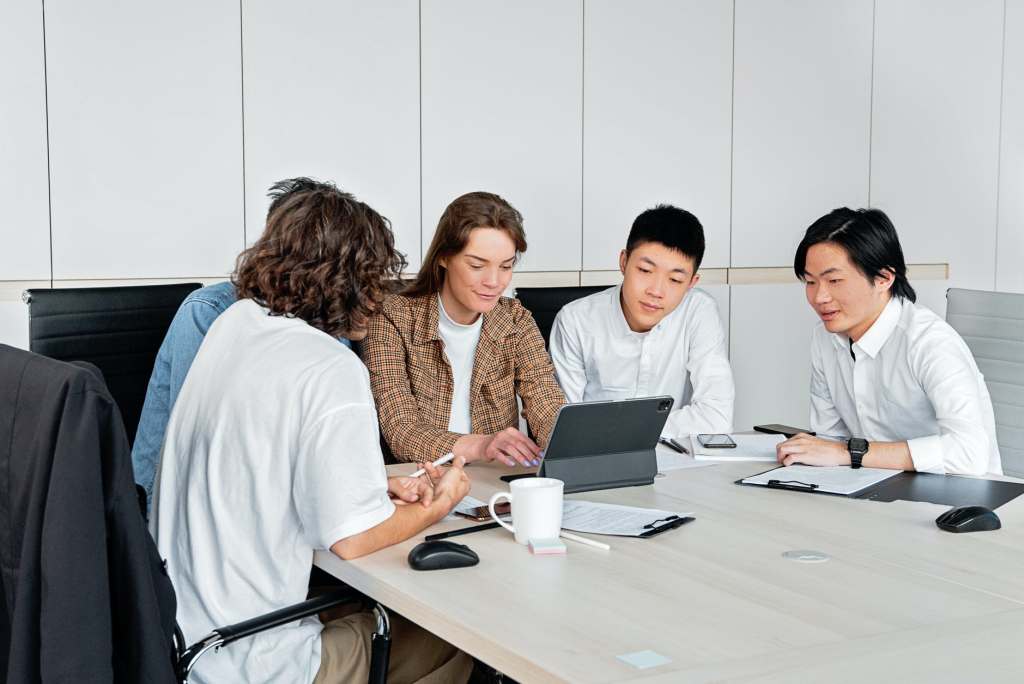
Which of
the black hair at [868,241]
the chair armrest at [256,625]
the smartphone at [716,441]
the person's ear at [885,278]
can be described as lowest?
the chair armrest at [256,625]

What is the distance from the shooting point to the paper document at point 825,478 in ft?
7.48

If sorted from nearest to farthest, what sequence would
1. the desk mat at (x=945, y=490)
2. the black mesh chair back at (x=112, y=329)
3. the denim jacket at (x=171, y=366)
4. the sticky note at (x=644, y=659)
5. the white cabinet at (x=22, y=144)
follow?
the sticky note at (x=644, y=659) < the desk mat at (x=945, y=490) < the denim jacket at (x=171, y=366) < the black mesh chair back at (x=112, y=329) < the white cabinet at (x=22, y=144)

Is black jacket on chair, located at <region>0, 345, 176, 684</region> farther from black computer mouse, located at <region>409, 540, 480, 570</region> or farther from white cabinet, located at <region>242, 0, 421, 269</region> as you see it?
white cabinet, located at <region>242, 0, 421, 269</region>

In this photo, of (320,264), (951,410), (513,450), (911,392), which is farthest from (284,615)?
(911,392)

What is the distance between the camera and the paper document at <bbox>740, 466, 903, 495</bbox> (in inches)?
89.7

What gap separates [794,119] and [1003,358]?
93.5 inches

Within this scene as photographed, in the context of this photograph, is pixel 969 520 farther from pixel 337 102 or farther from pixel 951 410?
pixel 337 102

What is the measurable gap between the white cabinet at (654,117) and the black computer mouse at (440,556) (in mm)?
3180

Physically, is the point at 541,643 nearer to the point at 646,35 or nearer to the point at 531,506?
the point at 531,506

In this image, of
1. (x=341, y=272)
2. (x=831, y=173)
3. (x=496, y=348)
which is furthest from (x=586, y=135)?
(x=341, y=272)

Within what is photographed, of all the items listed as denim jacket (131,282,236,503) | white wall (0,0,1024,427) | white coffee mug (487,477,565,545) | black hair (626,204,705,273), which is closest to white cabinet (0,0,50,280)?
Result: white wall (0,0,1024,427)

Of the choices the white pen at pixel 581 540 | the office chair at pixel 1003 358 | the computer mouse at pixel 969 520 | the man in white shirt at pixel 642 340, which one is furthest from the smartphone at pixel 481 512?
the office chair at pixel 1003 358

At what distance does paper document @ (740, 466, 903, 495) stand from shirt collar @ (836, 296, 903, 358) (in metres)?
0.47

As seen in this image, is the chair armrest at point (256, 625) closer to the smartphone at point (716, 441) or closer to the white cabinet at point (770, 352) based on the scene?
the smartphone at point (716, 441)
